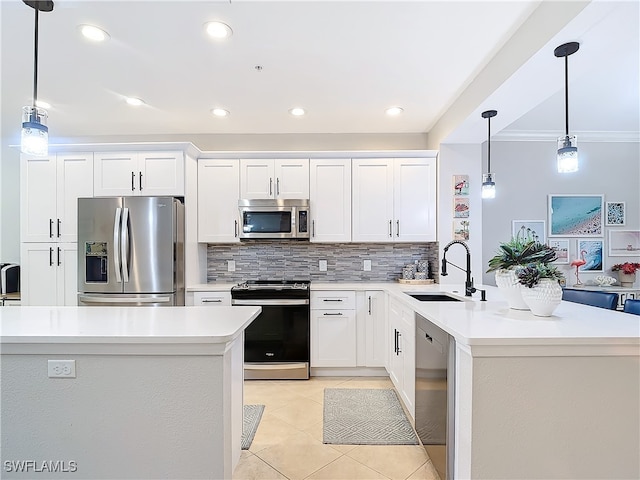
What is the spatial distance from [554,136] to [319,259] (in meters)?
3.15

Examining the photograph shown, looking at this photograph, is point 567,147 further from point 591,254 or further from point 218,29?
point 591,254

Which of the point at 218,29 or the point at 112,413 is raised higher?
the point at 218,29

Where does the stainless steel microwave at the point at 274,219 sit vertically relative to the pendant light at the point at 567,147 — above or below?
below

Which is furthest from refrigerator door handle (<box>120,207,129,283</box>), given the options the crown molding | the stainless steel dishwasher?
the crown molding

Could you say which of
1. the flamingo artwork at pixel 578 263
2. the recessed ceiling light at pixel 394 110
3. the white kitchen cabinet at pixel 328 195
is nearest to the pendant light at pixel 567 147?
the recessed ceiling light at pixel 394 110

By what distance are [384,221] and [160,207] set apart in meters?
2.24

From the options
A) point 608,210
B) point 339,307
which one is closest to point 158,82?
point 339,307

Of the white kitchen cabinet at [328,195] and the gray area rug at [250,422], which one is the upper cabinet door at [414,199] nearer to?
the white kitchen cabinet at [328,195]

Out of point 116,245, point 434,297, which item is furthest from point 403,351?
point 116,245

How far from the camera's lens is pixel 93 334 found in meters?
1.38

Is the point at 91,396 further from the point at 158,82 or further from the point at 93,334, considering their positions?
the point at 158,82

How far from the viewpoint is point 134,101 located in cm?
302

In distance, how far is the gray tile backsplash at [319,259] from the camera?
13.1 ft

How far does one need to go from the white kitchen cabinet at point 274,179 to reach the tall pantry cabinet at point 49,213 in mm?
1546
